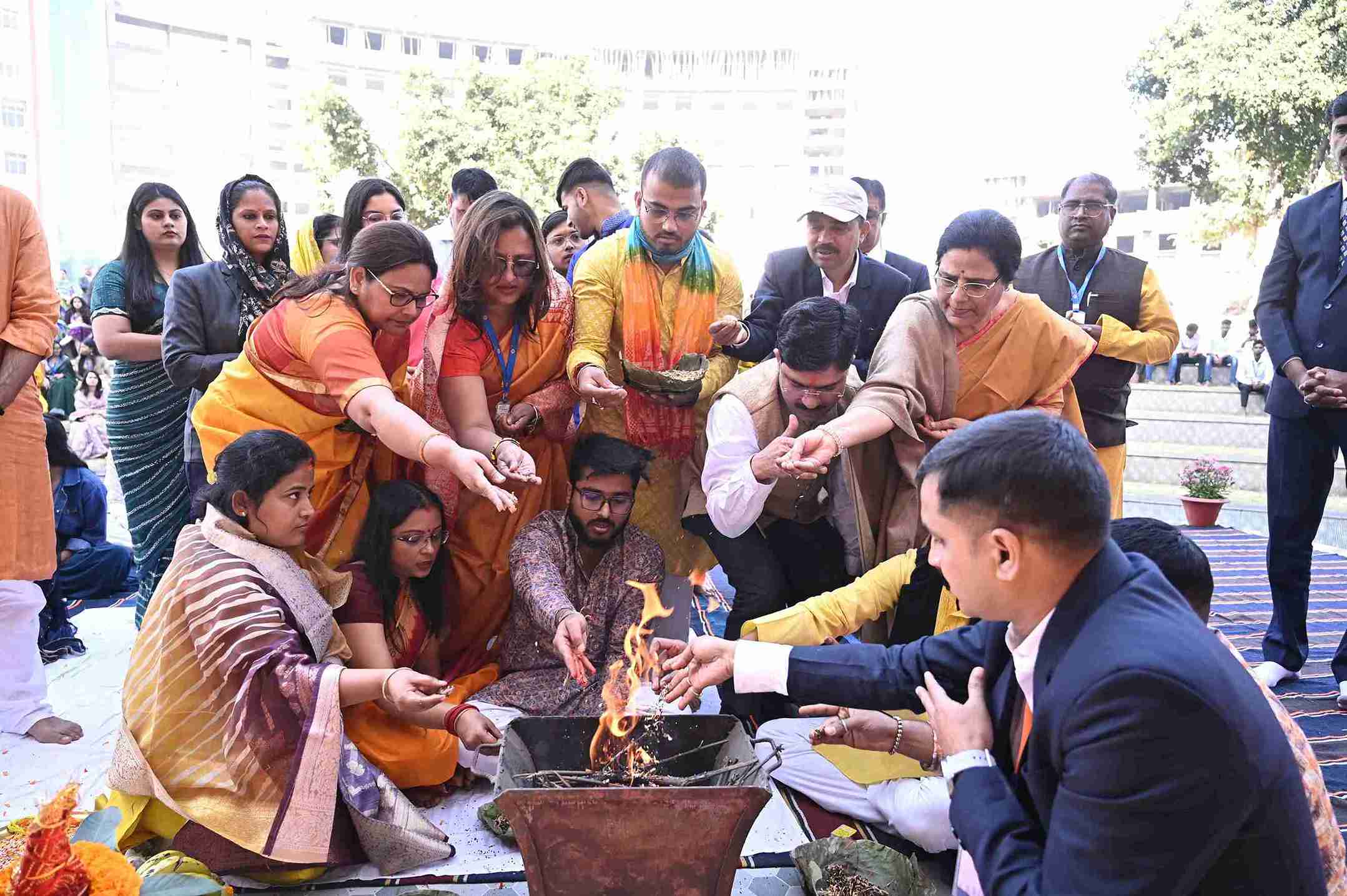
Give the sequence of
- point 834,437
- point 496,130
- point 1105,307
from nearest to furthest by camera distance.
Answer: point 834,437 < point 1105,307 < point 496,130

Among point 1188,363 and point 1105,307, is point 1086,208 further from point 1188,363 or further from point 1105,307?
point 1188,363

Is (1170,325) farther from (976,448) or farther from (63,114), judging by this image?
(63,114)

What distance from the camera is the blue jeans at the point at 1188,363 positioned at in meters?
18.1

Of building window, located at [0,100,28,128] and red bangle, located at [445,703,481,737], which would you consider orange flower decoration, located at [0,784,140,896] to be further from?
building window, located at [0,100,28,128]

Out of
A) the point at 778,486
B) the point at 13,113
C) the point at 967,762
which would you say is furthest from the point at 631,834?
the point at 13,113

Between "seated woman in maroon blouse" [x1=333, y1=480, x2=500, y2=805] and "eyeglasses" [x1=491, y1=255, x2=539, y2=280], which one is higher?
"eyeglasses" [x1=491, y1=255, x2=539, y2=280]

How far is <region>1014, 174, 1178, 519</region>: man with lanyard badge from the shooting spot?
488cm

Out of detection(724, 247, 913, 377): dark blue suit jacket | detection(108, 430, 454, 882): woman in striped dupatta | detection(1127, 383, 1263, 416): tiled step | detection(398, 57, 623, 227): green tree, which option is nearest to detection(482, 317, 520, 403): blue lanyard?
detection(724, 247, 913, 377): dark blue suit jacket

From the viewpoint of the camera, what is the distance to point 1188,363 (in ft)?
62.4

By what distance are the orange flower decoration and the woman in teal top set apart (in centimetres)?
296

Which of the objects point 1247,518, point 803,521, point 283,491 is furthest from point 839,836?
point 1247,518

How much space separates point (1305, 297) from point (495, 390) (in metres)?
3.89

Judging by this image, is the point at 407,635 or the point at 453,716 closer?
the point at 453,716

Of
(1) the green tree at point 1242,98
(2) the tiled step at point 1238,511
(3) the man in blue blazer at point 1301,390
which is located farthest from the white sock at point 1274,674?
(1) the green tree at point 1242,98
